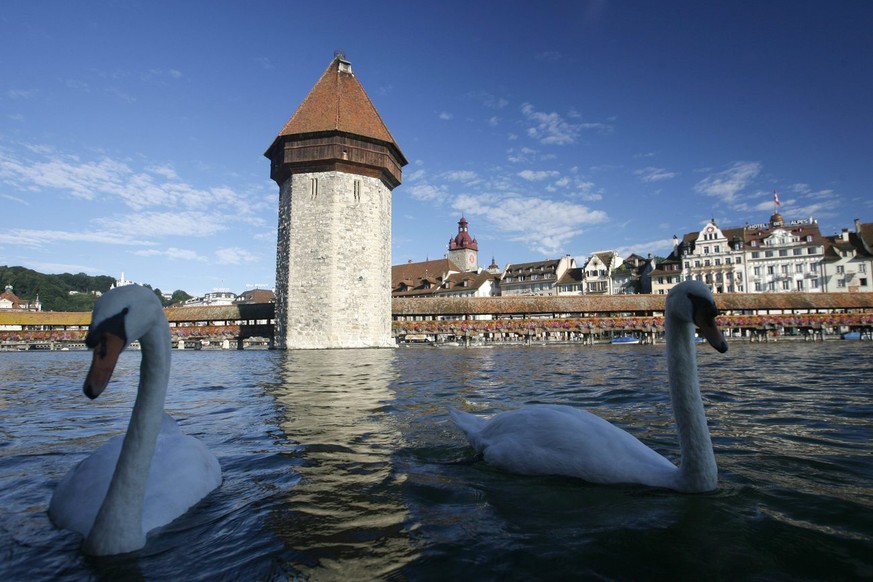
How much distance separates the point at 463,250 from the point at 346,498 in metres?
88.3

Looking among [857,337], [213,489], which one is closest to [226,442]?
[213,489]

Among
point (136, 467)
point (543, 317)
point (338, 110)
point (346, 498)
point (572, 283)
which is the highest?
point (338, 110)

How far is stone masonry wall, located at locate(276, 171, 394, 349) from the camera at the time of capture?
30453mm

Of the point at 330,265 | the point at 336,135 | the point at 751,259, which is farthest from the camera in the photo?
the point at 751,259

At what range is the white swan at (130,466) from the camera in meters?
1.90

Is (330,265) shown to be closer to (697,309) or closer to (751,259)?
(697,309)

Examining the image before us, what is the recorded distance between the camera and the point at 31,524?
2568 millimetres

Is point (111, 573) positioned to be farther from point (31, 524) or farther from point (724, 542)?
point (724, 542)

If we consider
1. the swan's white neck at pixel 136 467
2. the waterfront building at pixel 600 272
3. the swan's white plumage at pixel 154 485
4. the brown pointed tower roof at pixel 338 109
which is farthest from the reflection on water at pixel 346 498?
the waterfront building at pixel 600 272

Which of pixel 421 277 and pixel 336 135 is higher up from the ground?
pixel 336 135

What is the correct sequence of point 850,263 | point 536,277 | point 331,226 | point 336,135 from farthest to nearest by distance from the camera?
point 536,277 < point 850,263 < point 331,226 < point 336,135

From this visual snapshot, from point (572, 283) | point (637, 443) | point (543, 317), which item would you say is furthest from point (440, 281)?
point (637, 443)

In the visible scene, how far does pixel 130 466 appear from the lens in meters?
2.16

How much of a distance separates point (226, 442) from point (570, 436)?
3.23 metres
